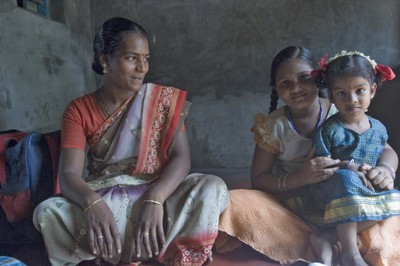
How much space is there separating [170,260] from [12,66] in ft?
5.97

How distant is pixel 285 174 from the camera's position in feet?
5.79

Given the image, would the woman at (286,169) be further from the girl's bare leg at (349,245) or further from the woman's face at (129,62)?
the woman's face at (129,62)

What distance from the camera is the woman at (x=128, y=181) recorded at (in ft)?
5.03

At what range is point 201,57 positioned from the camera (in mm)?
4133

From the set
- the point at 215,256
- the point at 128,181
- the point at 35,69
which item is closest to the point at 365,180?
the point at 215,256

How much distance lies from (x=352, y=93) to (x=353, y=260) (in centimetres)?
65

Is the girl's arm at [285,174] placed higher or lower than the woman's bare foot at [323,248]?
higher

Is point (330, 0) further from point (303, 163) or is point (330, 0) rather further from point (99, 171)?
point (99, 171)

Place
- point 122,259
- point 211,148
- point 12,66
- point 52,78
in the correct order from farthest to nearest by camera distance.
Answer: point 211,148 → point 52,78 → point 12,66 → point 122,259

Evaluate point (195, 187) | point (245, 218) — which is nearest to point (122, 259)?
point (195, 187)

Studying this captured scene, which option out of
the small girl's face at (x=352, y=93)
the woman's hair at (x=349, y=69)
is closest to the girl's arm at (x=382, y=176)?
the small girl's face at (x=352, y=93)

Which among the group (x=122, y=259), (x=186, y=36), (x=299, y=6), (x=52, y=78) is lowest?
(x=122, y=259)

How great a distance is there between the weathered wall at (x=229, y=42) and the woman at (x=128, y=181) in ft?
6.97

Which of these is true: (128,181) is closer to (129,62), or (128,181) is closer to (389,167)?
(129,62)
